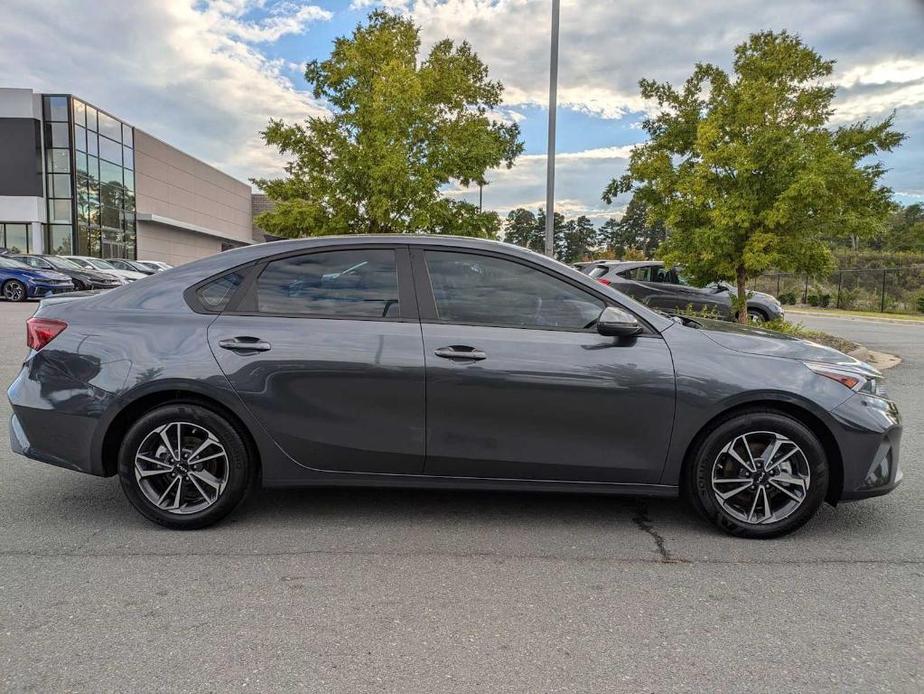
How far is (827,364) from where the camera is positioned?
344cm

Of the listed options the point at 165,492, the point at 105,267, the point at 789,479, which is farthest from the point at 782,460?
the point at 105,267

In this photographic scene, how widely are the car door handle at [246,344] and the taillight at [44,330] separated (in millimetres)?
969

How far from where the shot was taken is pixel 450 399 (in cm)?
337

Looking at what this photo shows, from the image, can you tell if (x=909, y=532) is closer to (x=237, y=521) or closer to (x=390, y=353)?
(x=390, y=353)

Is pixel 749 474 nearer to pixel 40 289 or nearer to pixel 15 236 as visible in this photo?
pixel 40 289

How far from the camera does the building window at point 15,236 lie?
34.0 meters

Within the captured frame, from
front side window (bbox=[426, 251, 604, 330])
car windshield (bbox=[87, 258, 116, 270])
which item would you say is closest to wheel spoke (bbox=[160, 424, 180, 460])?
front side window (bbox=[426, 251, 604, 330])

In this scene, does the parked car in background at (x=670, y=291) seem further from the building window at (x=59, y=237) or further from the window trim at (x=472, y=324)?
the building window at (x=59, y=237)

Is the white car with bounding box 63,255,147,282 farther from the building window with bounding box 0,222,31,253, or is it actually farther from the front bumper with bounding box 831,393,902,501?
the front bumper with bounding box 831,393,902,501

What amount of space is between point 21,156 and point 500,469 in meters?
39.9

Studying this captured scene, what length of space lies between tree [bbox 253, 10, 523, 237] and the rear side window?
32.1 feet

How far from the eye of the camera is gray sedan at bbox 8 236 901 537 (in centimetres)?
336

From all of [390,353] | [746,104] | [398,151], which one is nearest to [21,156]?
[398,151]

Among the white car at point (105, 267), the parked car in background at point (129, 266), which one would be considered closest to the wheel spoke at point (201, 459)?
the white car at point (105, 267)
